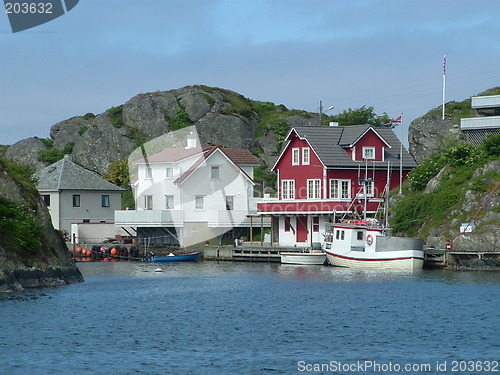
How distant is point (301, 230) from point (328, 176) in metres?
5.86

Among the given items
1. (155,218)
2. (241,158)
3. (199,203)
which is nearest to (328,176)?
(199,203)

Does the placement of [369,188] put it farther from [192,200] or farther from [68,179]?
[68,179]

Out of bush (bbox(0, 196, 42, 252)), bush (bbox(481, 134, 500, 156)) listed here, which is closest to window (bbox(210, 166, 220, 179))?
bush (bbox(481, 134, 500, 156))

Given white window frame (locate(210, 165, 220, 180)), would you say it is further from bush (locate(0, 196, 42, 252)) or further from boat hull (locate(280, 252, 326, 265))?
bush (locate(0, 196, 42, 252))

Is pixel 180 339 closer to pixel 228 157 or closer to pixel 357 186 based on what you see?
pixel 357 186

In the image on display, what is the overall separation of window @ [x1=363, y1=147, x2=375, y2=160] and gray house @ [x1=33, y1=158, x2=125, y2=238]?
98.3 ft

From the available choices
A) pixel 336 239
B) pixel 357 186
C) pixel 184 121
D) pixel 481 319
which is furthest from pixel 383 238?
pixel 184 121

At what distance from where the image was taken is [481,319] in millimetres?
40250

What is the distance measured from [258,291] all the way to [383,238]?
15756 millimetres

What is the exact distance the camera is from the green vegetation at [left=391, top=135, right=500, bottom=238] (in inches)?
2717

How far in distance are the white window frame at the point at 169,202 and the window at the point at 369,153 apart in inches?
787

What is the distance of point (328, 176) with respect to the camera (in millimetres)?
79250

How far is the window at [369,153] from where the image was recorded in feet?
267

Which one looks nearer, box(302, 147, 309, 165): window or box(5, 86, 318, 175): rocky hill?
box(302, 147, 309, 165): window
